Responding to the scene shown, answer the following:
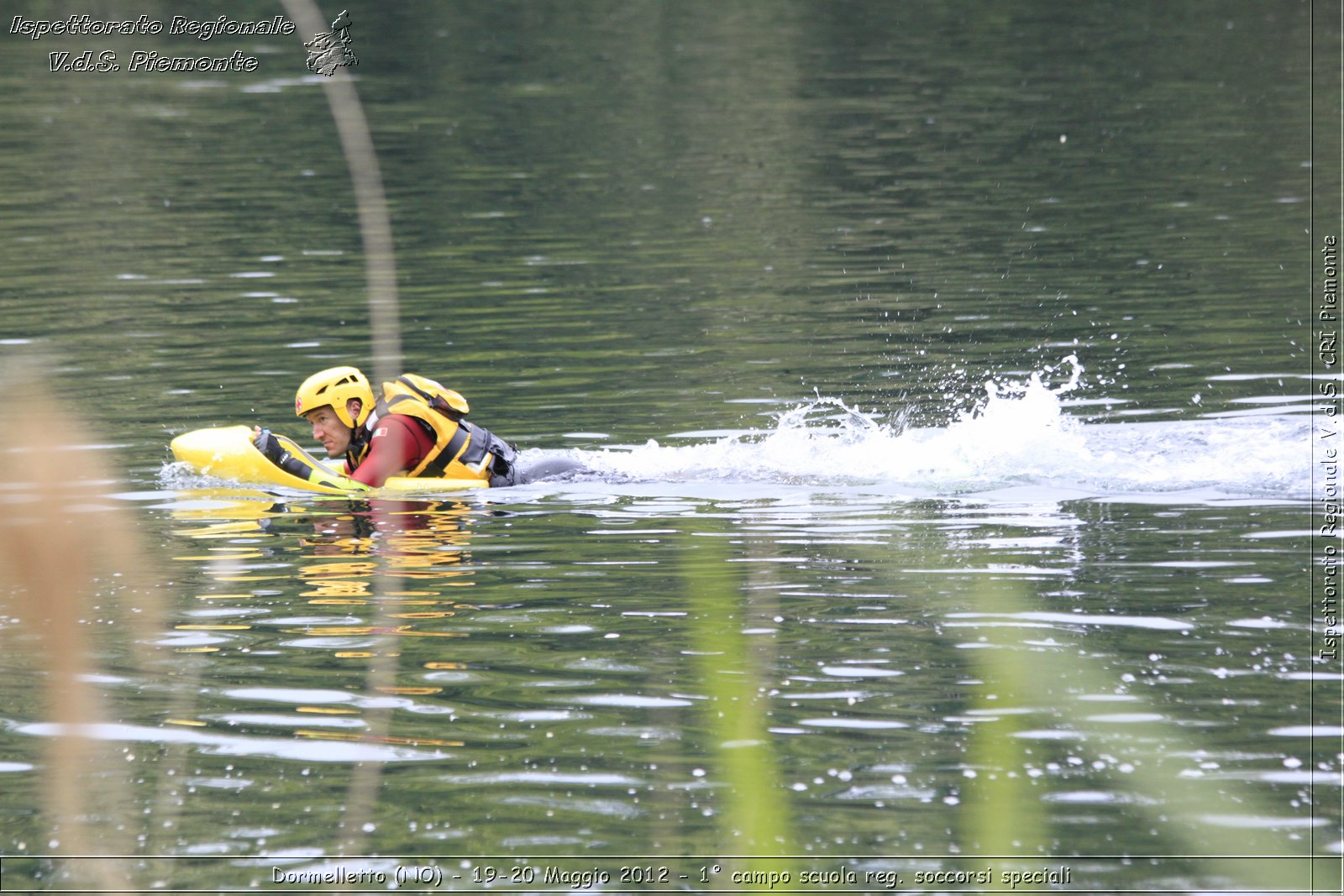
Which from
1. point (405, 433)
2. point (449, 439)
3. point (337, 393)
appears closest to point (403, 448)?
point (405, 433)

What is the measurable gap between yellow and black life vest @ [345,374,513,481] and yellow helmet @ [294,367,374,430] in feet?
0.56

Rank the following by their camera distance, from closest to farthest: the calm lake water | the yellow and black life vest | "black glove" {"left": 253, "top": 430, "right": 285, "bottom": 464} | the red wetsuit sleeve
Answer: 1. the calm lake water
2. the red wetsuit sleeve
3. the yellow and black life vest
4. "black glove" {"left": 253, "top": 430, "right": 285, "bottom": 464}

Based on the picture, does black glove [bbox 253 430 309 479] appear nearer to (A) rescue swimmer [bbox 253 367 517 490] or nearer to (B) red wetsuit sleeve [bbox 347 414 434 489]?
(A) rescue swimmer [bbox 253 367 517 490]

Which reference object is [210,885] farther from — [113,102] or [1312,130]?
[113,102]

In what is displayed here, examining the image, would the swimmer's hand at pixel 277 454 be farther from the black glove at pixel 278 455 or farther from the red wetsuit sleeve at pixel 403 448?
the red wetsuit sleeve at pixel 403 448

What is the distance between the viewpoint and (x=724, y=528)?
33.9ft

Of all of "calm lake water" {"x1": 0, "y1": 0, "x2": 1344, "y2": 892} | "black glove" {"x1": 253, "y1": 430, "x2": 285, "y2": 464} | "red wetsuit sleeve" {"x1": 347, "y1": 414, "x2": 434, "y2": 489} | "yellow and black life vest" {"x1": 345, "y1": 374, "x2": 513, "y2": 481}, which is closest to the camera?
"calm lake water" {"x1": 0, "y1": 0, "x2": 1344, "y2": 892}

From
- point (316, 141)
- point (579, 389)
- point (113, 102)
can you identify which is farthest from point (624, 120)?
point (579, 389)

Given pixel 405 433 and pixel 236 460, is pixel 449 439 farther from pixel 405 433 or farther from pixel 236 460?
pixel 236 460

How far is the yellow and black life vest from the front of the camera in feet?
37.8

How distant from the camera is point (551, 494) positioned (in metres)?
11.5

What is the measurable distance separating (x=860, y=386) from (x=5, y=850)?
928cm

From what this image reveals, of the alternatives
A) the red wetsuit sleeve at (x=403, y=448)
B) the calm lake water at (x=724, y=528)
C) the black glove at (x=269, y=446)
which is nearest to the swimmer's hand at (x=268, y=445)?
the black glove at (x=269, y=446)

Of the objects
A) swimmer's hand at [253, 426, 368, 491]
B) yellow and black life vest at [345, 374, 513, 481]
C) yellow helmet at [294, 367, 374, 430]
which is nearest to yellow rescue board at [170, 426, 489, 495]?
swimmer's hand at [253, 426, 368, 491]
